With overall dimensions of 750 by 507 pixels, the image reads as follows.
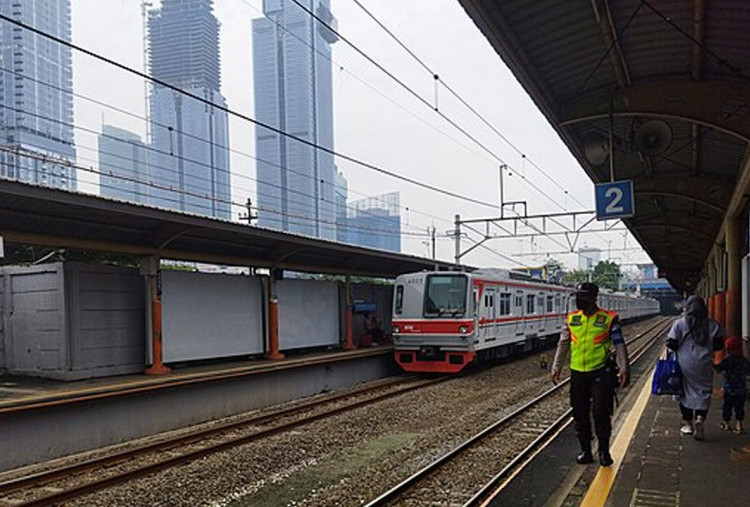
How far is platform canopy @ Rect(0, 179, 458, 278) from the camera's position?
374 inches

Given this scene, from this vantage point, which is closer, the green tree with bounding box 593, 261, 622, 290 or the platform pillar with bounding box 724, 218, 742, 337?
the platform pillar with bounding box 724, 218, 742, 337

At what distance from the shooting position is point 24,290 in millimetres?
12086

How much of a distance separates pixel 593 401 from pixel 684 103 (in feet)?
17.7

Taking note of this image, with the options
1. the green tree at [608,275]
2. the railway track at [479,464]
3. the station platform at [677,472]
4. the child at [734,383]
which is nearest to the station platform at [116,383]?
the railway track at [479,464]

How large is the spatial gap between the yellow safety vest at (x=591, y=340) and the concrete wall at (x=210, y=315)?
9273mm

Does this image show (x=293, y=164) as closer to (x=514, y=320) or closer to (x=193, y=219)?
(x=514, y=320)

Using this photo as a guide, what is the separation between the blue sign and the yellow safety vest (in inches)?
234

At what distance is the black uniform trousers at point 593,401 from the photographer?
5.57m

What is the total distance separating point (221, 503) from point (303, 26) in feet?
33.9

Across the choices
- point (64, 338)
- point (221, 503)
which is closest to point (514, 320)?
point (64, 338)

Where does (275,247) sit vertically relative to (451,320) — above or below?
above

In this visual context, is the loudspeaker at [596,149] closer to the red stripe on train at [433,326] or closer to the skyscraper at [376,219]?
the red stripe on train at [433,326]

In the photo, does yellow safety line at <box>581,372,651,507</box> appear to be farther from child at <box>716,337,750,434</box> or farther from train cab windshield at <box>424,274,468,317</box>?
train cab windshield at <box>424,274,468,317</box>

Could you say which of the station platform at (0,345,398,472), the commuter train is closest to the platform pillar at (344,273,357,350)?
the commuter train
